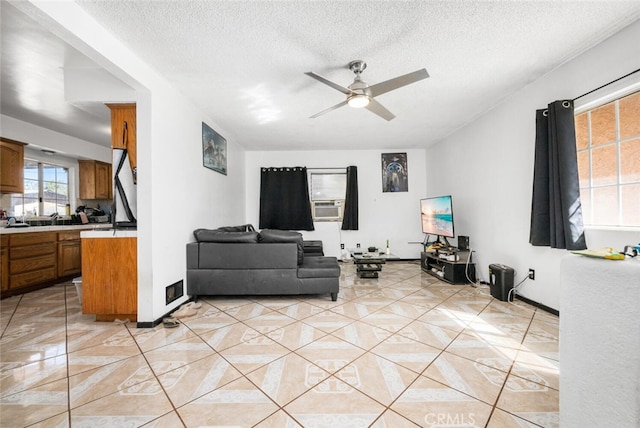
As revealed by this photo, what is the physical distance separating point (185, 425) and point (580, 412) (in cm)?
167

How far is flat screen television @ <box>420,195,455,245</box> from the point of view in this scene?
3838 mm

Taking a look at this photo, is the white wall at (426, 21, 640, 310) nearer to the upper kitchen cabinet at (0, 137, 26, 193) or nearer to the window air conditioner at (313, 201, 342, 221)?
the window air conditioner at (313, 201, 342, 221)

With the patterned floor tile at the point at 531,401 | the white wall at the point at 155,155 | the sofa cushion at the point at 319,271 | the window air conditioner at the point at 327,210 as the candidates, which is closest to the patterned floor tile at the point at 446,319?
the patterned floor tile at the point at 531,401

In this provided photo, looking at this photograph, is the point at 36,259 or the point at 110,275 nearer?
the point at 110,275

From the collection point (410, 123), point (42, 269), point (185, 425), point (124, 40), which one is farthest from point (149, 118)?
point (410, 123)

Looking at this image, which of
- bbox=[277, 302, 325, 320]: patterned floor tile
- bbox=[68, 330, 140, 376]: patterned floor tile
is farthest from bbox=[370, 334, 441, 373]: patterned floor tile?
bbox=[68, 330, 140, 376]: patterned floor tile

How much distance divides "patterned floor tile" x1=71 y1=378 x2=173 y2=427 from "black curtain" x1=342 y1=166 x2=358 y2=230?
427cm

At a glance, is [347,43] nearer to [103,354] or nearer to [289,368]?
[289,368]

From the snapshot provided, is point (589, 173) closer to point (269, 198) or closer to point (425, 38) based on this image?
point (425, 38)

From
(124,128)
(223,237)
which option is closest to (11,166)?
(124,128)

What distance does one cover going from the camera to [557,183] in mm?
2275

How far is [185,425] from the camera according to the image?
1.21 meters

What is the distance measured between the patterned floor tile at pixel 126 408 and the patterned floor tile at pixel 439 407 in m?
1.27

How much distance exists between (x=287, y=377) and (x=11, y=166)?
490 centimetres
